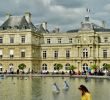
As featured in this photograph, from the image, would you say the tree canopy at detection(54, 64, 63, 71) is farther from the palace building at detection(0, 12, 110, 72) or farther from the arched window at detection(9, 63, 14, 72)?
the arched window at detection(9, 63, 14, 72)

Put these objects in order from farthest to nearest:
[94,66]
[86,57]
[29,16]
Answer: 1. [29,16]
2. [86,57]
3. [94,66]

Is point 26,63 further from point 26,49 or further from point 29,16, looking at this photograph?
point 29,16

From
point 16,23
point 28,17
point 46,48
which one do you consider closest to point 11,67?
point 46,48

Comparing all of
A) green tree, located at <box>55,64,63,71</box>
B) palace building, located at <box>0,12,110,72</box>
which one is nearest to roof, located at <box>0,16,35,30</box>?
palace building, located at <box>0,12,110,72</box>

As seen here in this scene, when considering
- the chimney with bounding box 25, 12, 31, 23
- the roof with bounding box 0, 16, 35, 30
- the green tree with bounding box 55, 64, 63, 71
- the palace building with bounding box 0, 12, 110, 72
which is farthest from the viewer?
the chimney with bounding box 25, 12, 31, 23

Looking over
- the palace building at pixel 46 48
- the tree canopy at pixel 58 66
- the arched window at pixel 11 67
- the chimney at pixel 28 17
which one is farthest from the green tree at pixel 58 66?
the chimney at pixel 28 17

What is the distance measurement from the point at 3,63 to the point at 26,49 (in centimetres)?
558

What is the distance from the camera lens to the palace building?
2965 inches

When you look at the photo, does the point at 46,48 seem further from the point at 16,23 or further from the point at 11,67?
the point at 11,67

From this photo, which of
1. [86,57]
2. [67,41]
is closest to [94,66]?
[86,57]

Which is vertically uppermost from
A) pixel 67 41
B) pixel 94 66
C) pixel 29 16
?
pixel 29 16

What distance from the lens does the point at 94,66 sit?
70750 mm

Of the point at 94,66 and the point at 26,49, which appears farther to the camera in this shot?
the point at 26,49

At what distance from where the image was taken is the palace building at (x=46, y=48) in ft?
247
